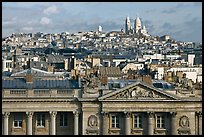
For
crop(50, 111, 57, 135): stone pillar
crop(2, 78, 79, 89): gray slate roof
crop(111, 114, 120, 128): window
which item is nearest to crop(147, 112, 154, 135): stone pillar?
crop(111, 114, 120, 128): window

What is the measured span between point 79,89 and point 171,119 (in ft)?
16.0

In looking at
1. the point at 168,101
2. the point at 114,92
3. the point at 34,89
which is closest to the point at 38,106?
the point at 34,89

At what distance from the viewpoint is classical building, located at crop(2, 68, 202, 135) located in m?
31.2

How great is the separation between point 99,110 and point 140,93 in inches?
88.4

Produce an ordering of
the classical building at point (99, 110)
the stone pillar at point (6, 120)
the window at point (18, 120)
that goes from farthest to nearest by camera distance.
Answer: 1. the window at point (18, 120)
2. the classical building at point (99, 110)
3. the stone pillar at point (6, 120)

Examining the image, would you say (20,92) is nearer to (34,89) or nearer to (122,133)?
(34,89)

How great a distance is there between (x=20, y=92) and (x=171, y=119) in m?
7.71

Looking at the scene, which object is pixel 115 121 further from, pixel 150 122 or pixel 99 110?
pixel 150 122

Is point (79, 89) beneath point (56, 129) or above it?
above

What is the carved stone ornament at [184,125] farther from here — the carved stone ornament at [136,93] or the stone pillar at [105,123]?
the stone pillar at [105,123]

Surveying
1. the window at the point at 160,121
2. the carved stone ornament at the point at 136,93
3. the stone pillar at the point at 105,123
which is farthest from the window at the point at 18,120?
the window at the point at 160,121

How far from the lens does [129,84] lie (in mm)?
31969

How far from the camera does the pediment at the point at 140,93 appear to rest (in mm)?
31406

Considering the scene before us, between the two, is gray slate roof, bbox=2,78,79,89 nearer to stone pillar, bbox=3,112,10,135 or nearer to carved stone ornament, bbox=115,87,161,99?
stone pillar, bbox=3,112,10,135
